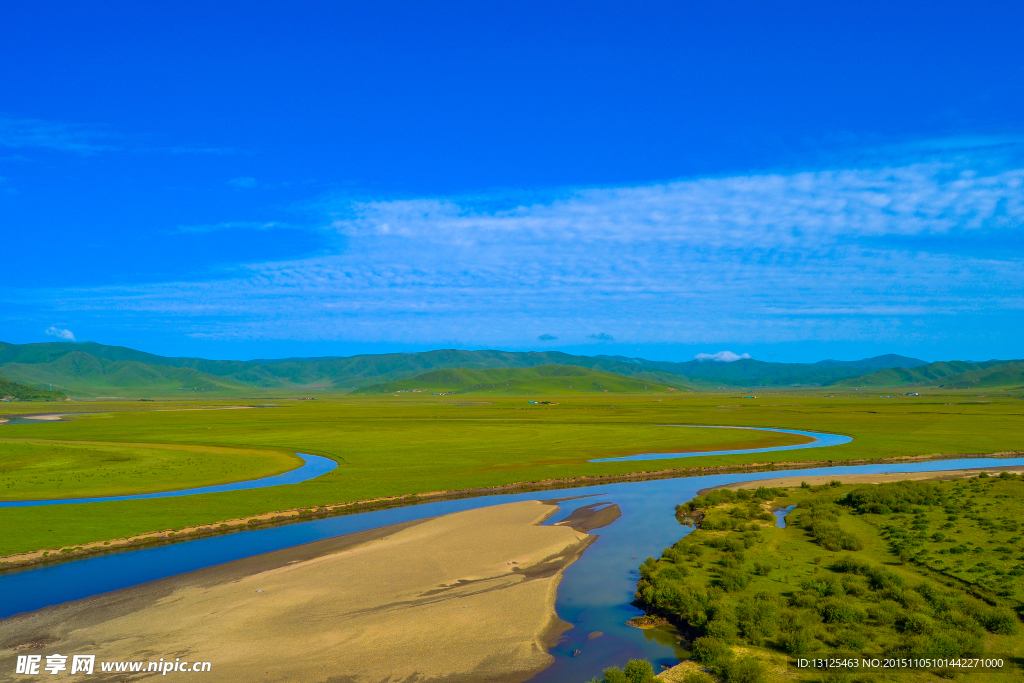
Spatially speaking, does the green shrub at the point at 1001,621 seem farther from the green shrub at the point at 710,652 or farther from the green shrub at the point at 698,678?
the green shrub at the point at 698,678

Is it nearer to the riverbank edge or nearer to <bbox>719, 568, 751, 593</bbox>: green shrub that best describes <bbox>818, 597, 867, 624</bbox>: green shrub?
<bbox>719, 568, 751, 593</bbox>: green shrub

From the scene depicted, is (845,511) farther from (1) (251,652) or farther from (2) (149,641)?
(2) (149,641)

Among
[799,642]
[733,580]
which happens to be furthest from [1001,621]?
[733,580]

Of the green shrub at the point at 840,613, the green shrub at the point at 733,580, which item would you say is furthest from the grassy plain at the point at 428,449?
the green shrub at the point at 840,613

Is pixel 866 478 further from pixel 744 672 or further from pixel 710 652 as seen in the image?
pixel 744 672

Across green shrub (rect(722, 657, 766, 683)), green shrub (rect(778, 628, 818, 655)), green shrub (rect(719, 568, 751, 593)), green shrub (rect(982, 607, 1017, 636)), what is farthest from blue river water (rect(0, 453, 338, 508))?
green shrub (rect(982, 607, 1017, 636))

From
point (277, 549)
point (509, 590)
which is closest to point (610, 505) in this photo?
point (509, 590)
